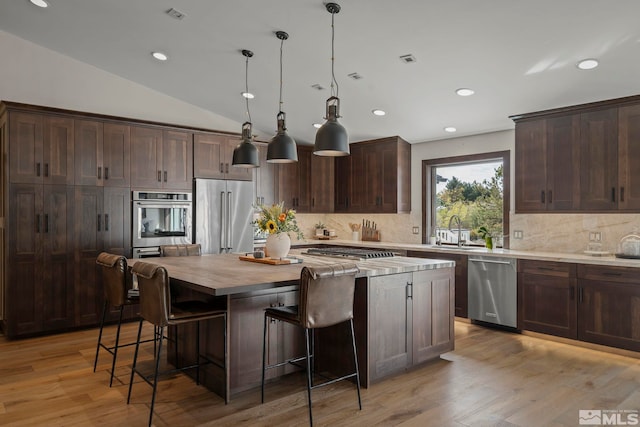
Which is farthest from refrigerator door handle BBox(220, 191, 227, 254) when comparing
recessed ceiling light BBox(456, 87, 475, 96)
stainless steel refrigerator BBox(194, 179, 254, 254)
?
recessed ceiling light BBox(456, 87, 475, 96)

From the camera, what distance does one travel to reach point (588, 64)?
12.0ft

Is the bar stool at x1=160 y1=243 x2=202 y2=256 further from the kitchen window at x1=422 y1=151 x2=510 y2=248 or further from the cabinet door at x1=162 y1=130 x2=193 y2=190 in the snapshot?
the kitchen window at x1=422 y1=151 x2=510 y2=248

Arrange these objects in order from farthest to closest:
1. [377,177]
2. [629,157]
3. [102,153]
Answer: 1. [377,177]
2. [102,153]
3. [629,157]

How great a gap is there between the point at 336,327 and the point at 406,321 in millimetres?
570

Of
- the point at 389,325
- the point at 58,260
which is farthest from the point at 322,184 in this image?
the point at 389,325

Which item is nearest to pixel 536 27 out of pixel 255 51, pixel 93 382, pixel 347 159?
pixel 255 51

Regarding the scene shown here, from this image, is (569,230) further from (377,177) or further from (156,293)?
(156,293)

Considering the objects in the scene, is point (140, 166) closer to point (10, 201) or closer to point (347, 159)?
point (10, 201)

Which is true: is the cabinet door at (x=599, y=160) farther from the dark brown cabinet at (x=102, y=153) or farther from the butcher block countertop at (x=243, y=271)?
the dark brown cabinet at (x=102, y=153)

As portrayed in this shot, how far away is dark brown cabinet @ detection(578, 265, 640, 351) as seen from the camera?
3.86 m

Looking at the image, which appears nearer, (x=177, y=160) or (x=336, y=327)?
(x=336, y=327)

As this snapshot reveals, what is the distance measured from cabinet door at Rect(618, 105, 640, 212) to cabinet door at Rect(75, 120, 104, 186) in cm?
547

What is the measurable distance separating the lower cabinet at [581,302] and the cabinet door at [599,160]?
0.69 m

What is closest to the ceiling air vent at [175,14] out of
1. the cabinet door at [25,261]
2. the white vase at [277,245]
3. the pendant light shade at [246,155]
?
the pendant light shade at [246,155]
